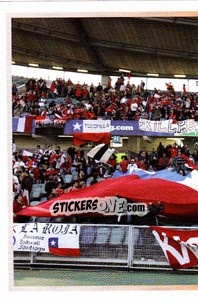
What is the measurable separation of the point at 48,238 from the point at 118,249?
912 millimetres

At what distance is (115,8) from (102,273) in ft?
12.3

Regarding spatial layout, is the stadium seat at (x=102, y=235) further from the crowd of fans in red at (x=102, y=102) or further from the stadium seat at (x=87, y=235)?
the crowd of fans in red at (x=102, y=102)

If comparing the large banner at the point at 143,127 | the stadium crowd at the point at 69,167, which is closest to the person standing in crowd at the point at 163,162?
the stadium crowd at the point at 69,167

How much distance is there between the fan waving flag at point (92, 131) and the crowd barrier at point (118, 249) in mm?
6939

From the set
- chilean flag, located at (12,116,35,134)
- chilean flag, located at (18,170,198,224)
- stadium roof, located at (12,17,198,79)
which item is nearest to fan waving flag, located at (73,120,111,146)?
chilean flag, located at (12,116,35,134)

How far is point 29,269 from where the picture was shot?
686 cm

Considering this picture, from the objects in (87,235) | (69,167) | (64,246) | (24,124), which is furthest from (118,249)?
(24,124)

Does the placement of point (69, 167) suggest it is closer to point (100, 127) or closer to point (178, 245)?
point (100, 127)

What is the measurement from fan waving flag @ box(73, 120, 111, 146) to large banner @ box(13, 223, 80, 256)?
677 cm

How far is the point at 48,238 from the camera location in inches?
277

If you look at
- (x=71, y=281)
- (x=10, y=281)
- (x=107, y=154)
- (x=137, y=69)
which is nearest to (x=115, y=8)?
(x=10, y=281)

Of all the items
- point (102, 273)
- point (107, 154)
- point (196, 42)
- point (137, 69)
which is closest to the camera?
point (102, 273)

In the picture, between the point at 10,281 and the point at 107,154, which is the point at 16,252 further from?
the point at 107,154

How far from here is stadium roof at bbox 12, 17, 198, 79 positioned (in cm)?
1675
